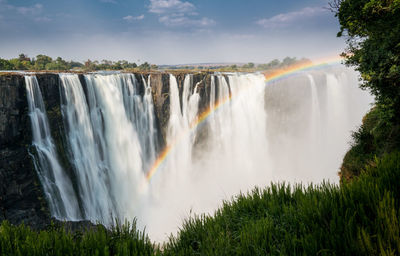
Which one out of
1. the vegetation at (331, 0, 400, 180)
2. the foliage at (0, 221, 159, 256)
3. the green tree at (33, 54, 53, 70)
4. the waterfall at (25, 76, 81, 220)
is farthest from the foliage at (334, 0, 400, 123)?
the green tree at (33, 54, 53, 70)

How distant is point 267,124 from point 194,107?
15341 mm

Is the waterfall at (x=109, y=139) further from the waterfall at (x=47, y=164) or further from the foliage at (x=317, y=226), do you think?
the foliage at (x=317, y=226)

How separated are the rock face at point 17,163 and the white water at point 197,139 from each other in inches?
125

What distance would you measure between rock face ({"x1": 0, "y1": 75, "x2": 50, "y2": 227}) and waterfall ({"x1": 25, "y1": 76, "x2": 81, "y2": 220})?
0.37m

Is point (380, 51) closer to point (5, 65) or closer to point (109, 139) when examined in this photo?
point (109, 139)

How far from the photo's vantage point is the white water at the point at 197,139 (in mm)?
22266

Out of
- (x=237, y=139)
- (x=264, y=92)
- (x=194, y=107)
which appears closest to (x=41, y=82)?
(x=194, y=107)

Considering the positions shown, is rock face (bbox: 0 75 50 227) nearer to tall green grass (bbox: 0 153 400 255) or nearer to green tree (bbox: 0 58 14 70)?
tall green grass (bbox: 0 153 400 255)

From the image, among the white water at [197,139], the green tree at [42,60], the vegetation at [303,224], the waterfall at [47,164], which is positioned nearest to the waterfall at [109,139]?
the white water at [197,139]

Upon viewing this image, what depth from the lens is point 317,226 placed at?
301cm

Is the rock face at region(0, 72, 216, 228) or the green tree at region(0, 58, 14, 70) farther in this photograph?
the green tree at region(0, 58, 14, 70)

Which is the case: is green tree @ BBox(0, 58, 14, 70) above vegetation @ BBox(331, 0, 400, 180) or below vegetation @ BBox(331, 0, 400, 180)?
above

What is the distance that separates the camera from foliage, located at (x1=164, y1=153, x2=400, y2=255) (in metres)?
2.53

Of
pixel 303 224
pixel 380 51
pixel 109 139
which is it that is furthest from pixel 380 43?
pixel 109 139
